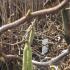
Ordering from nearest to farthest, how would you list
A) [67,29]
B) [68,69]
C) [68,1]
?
1. [68,1]
2. [67,29]
3. [68,69]

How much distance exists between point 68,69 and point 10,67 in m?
0.60

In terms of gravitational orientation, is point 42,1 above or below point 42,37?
above

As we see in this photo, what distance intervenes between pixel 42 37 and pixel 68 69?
0.40 meters

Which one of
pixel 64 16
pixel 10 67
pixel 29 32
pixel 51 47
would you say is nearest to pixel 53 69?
pixel 29 32

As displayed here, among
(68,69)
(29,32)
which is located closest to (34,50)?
(68,69)

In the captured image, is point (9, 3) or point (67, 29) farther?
point (9, 3)

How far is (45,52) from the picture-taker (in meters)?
2.65

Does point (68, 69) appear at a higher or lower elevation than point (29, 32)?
lower

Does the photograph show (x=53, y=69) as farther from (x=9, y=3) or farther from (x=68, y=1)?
(x=9, y=3)

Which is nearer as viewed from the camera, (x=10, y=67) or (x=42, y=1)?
(x=10, y=67)

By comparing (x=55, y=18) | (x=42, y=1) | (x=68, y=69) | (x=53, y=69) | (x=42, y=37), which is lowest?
(x=68, y=69)

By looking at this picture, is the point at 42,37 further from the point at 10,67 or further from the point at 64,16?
the point at 64,16

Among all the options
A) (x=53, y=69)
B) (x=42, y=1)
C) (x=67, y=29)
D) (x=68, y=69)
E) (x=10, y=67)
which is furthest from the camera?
(x=42, y=1)

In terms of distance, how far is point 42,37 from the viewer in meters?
2.49
